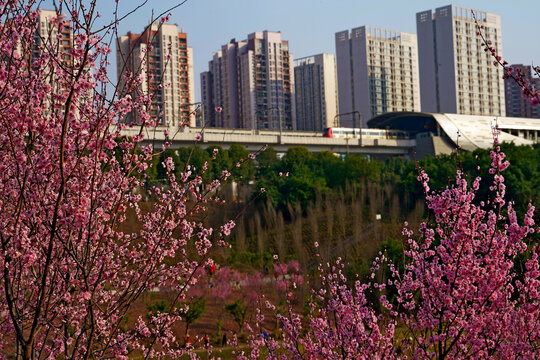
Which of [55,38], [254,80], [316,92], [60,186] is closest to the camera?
[60,186]

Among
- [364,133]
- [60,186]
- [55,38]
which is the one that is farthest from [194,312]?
[364,133]

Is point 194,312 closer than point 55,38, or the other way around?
point 55,38

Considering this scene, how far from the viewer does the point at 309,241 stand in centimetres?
4041

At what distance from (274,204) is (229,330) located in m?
23.3

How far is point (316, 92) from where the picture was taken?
118 m

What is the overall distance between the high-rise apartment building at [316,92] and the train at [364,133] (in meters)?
35.2

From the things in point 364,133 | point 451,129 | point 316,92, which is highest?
point 316,92

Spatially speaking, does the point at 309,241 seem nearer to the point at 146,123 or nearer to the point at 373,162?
the point at 373,162

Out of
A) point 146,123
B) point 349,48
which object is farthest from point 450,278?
point 349,48

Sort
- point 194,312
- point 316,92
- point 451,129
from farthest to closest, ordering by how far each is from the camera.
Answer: point 316,92, point 451,129, point 194,312

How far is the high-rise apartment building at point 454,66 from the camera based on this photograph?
357 ft

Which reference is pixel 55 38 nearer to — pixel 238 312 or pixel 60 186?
pixel 60 186

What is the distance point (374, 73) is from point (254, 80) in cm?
1959

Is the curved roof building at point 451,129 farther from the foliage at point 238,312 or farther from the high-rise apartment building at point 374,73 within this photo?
the foliage at point 238,312
